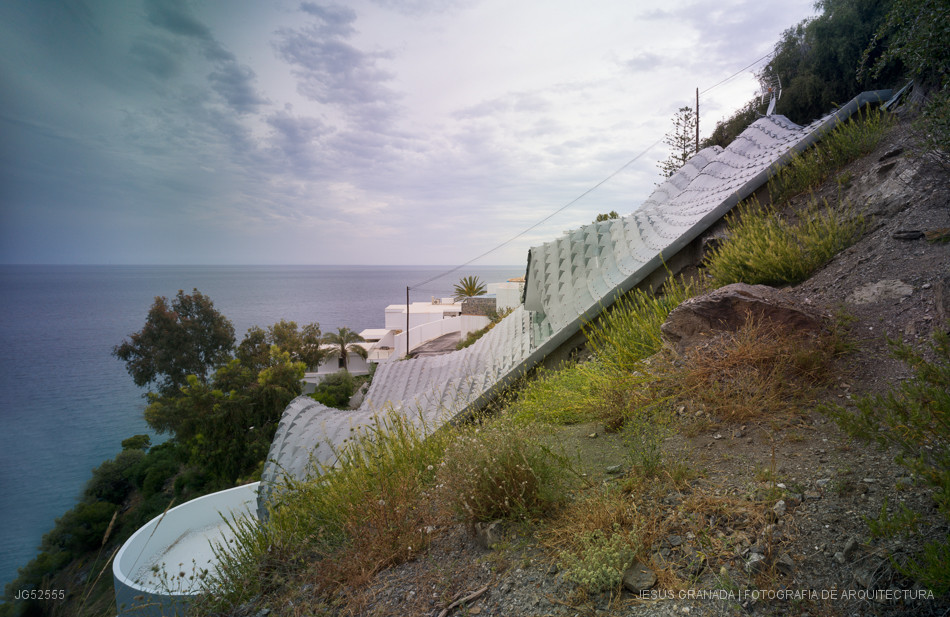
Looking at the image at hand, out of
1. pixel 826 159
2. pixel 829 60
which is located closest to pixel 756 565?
pixel 826 159

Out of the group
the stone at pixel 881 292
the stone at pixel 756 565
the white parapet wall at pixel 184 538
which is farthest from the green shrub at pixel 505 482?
the white parapet wall at pixel 184 538

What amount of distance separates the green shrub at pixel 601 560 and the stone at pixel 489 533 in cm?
44

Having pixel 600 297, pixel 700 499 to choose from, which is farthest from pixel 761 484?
pixel 600 297

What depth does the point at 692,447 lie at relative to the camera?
3.02 metres

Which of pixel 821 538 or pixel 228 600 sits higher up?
pixel 821 538

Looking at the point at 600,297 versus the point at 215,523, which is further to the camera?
the point at 215,523

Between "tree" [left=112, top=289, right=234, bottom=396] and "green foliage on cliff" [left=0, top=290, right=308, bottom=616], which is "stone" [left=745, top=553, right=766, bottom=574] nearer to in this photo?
"green foliage on cliff" [left=0, top=290, right=308, bottom=616]

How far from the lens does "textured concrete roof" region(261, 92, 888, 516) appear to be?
246 inches

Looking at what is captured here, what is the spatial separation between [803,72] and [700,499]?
1783 cm

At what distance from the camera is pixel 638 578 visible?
6.66 feet

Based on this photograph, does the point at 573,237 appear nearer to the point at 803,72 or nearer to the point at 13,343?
the point at 803,72

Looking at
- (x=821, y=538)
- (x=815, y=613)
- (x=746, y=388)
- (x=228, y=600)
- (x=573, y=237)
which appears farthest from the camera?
(x=573, y=237)

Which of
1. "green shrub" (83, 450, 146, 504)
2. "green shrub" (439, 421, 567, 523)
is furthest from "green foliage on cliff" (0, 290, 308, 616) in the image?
"green shrub" (439, 421, 567, 523)

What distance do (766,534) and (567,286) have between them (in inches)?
229
